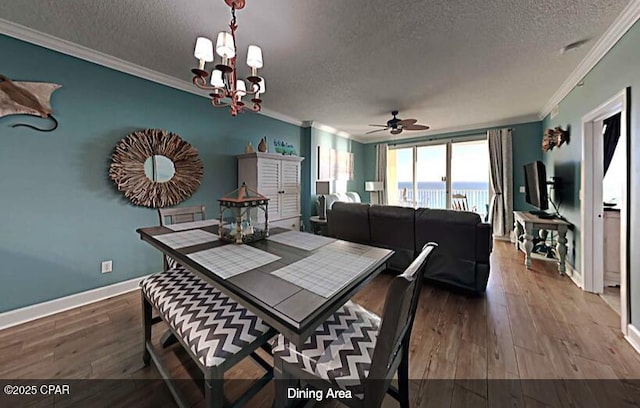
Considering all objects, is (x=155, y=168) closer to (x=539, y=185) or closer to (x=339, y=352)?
(x=339, y=352)

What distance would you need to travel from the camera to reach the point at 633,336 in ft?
5.59

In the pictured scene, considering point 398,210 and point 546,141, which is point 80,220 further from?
point 546,141

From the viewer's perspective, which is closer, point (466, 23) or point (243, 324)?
point (243, 324)

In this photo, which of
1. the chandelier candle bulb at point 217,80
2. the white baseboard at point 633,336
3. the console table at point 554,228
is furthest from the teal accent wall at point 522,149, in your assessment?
the chandelier candle bulb at point 217,80

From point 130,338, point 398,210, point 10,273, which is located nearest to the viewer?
point 130,338

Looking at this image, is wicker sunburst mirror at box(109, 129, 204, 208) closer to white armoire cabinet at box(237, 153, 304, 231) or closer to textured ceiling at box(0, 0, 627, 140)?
white armoire cabinet at box(237, 153, 304, 231)

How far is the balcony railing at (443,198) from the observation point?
585 cm

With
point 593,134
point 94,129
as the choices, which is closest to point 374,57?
point 593,134

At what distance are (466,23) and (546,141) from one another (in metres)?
3.04

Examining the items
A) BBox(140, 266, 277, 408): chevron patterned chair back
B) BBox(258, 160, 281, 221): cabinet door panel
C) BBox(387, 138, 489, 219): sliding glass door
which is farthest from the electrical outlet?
BBox(387, 138, 489, 219): sliding glass door

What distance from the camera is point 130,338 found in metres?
1.82

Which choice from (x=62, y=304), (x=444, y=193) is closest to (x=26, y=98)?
(x=62, y=304)

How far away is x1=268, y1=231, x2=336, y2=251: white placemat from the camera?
1.47 metres

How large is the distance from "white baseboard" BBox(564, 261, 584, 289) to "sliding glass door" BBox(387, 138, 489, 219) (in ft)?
7.62
